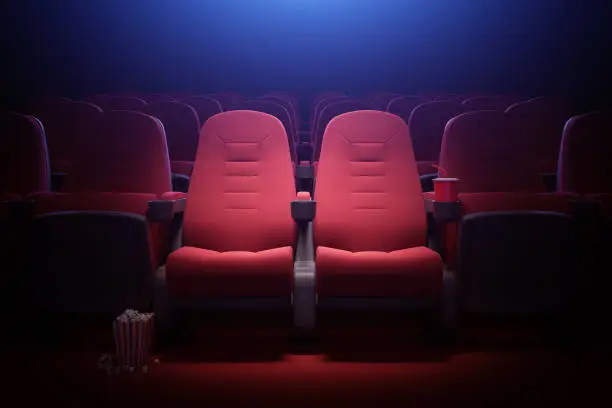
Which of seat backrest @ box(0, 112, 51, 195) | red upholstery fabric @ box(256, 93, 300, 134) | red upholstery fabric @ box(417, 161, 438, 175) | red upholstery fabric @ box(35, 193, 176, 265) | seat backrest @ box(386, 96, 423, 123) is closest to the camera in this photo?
red upholstery fabric @ box(35, 193, 176, 265)

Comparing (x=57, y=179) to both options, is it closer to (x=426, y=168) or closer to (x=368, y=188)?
(x=368, y=188)

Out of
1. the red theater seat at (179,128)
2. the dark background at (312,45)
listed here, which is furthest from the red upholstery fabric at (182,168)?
the dark background at (312,45)

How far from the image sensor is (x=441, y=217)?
1453 mm

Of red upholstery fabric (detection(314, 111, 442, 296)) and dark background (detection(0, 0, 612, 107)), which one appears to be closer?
red upholstery fabric (detection(314, 111, 442, 296))

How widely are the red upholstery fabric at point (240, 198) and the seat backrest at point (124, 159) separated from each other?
12 centimetres

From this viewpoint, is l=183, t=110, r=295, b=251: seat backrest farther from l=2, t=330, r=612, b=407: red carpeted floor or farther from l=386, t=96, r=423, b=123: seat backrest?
l=386, t=96, r=423, b=123: seat backrest

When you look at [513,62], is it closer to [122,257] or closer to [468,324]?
[468,324]

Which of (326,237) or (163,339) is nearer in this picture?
(163,339)

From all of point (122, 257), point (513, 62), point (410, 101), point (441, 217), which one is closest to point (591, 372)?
point (441, 217)

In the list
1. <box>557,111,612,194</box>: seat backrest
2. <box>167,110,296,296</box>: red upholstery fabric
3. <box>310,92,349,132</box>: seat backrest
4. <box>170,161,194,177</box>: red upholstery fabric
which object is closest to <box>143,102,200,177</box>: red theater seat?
<box>170,161,194,177</box>: red upholstery fabric

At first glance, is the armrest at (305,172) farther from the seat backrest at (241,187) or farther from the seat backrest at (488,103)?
the seat backrest at (488,103)

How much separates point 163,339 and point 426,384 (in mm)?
640

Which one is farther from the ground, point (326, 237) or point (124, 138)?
point (124, 138)

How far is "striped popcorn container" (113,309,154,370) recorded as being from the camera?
1.25 m
